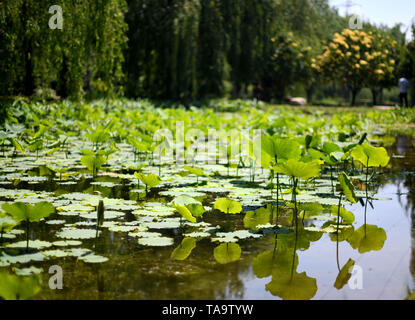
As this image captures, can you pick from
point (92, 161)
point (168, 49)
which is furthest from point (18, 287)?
point (168, 49)

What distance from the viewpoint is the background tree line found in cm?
682

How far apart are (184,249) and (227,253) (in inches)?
7.4

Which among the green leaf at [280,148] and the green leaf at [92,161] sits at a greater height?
the green leaf at [280,148]

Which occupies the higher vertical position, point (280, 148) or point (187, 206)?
point (280, 148)

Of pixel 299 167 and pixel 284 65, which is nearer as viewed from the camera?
pixel 299 167

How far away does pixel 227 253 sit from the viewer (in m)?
2.29

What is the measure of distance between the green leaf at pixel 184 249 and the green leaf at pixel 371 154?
135cm

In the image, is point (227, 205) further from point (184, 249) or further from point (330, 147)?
point (330, 147)

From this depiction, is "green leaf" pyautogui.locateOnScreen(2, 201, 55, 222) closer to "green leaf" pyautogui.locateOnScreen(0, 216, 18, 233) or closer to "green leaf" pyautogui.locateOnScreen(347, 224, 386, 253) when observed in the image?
"green leaf" pyautogui.locateOnScreen(0, 216, 18, 233)

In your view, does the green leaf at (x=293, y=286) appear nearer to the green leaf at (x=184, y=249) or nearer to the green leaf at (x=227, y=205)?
the green leaf at (x=184, y=249)

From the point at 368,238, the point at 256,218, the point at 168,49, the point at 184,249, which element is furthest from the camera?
the point at 168,49

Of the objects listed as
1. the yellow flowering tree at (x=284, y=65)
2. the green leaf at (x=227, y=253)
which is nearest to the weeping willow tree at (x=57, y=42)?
the green leaf at (x=227, y=253)

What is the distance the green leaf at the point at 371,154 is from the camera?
324 cm
